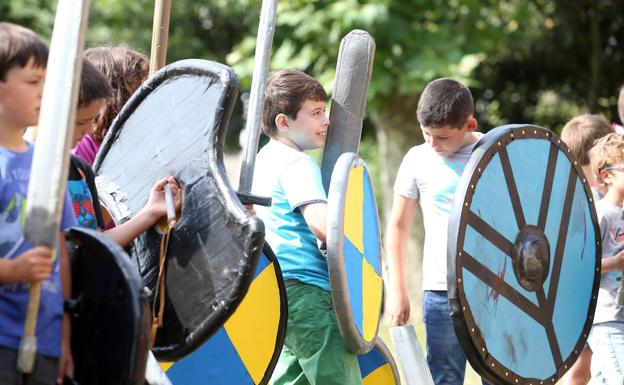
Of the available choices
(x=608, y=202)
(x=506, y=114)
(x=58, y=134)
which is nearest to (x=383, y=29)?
(x=506, y=114)

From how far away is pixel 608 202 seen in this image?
512 centimetres

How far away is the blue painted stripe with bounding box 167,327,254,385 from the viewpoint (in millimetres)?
4047

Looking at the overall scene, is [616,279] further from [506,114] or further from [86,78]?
[506,114]

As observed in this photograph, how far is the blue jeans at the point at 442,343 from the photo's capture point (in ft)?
15.5

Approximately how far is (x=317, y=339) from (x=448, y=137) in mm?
964

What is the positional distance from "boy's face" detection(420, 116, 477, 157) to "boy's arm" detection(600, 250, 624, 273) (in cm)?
76

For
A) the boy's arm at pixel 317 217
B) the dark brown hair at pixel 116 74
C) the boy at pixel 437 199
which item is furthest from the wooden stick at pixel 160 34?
the boy at pixel 437 199

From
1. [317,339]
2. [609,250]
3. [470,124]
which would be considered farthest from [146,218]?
[609,250]

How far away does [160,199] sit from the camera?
11.9ft

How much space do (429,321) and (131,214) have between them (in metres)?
1.47

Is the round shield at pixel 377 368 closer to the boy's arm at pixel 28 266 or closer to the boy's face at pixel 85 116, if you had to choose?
the boy's face at pixel 85 116

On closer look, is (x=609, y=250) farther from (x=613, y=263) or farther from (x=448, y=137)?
(x=448, y=137)

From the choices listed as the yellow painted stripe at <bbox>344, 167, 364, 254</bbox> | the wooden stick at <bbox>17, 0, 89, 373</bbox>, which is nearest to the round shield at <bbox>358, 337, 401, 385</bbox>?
the yellow painted stripe at <bbox>344, 167, 364, 254</bbox>

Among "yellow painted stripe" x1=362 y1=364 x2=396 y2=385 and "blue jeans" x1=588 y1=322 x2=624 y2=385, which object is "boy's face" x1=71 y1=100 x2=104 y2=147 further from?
"blue jeans" x1=588 y1=322 x2=624 y2=385
